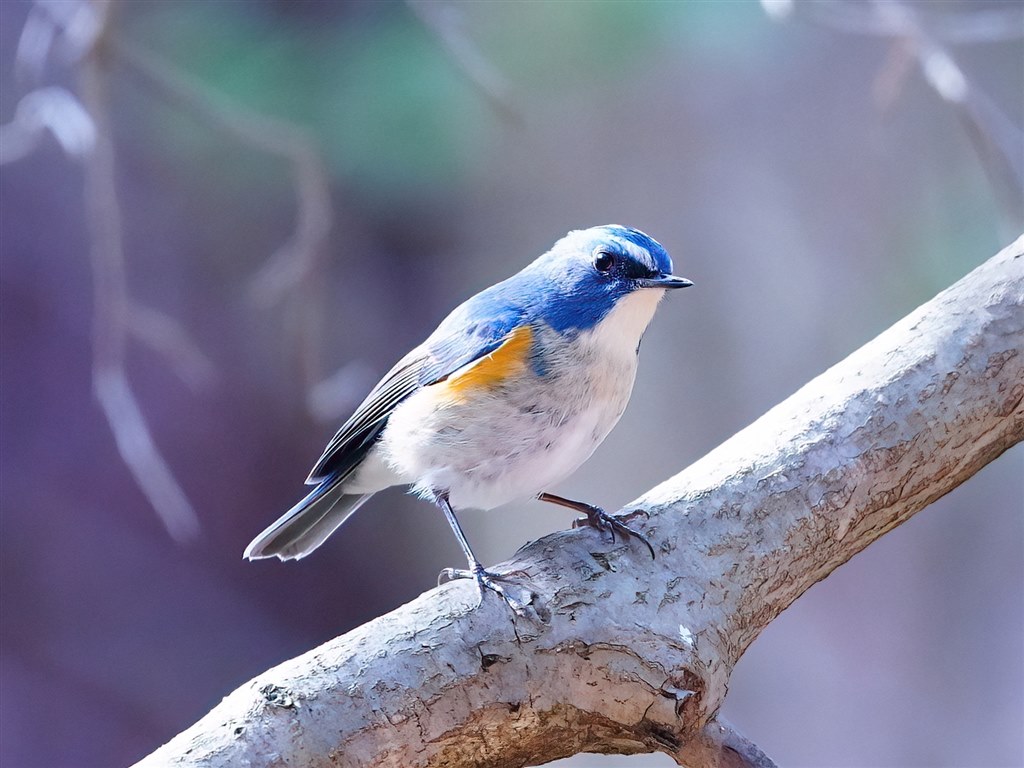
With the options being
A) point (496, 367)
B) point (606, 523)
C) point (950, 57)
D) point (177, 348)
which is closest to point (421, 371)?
point (496, 367)

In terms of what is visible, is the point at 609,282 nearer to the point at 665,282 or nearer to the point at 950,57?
the point at 665,282

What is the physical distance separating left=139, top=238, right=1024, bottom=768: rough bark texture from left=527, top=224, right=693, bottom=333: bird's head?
0.33 m

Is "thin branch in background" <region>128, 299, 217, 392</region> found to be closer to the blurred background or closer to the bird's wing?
the blurred background

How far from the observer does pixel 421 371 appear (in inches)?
79.2

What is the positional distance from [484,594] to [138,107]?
2.69 metres

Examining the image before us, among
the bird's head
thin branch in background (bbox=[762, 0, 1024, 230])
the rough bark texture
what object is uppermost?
thin branch in background (bbox=[762, 0, 1024, 230])

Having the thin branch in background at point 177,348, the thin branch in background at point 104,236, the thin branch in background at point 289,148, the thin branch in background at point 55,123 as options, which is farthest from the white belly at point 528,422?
the thin branch in background at point 177,348

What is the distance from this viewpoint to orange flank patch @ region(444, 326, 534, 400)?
5.77 ft

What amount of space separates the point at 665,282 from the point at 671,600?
614mm

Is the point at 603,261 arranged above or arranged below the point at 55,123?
below

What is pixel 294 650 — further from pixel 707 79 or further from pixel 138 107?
pixel 707 79

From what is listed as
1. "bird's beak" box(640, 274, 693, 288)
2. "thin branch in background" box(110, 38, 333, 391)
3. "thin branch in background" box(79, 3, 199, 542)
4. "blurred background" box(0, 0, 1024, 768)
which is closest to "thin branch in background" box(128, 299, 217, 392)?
"blurred background" box(0, 0, 1024, 768)

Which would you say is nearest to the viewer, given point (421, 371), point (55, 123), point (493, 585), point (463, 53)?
point (493, 585)

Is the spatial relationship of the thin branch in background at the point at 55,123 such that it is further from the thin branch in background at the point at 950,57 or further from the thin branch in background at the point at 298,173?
the thin branch in background at the point at 950,57
